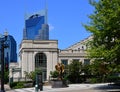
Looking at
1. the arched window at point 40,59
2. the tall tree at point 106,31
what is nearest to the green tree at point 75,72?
the arched window at point 40,59

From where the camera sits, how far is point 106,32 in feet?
120

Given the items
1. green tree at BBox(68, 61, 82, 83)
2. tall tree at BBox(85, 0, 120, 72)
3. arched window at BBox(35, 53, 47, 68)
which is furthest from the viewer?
arched window at BBox(35, 53, 47, 68)

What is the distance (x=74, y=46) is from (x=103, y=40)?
89816 mm

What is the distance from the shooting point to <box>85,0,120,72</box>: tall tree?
35.3 metres

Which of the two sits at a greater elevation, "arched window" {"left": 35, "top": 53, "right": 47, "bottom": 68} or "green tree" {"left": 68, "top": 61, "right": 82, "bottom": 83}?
"arched window" {"left": 35, "top": 53, "right": 47, "bottom": 68}

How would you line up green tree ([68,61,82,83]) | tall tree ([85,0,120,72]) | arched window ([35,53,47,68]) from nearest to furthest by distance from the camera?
tall tree ([85,0,120,72])
green tree ([68,61,82,83])
arched window ([35,53,47,68])

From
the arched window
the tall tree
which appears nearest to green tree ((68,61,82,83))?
the arched window

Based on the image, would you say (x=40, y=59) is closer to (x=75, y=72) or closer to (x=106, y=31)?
(x=75, y=72)

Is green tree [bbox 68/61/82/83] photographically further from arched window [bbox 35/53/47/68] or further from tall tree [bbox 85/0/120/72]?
tall tree [bbox 85/0/120/72]

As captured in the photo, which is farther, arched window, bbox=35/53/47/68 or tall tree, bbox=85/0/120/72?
arched window, bbox=35/53/47/68

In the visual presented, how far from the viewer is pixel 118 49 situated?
35.2 m

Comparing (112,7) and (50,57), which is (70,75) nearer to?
(50,57)

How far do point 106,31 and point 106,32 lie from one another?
0.30ft

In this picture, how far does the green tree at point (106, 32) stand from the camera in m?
35.3
